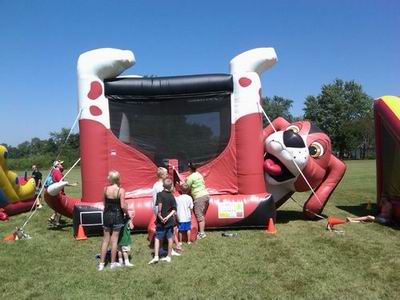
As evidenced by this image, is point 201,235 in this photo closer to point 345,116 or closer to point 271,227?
point 271,227

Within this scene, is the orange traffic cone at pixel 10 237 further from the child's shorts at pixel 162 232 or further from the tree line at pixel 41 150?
the tree line at pixel 41 150

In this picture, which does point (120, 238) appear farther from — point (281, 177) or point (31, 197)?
point (31, 197)

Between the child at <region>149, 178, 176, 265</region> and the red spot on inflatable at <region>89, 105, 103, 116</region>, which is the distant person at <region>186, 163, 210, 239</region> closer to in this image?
the child at <region>149, 178, 176, 265</region>

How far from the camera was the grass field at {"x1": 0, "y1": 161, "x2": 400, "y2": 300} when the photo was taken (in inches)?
203

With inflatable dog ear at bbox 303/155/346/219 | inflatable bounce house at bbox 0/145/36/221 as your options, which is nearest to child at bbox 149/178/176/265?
inflatable dog ear at bbox 303/155/346/219

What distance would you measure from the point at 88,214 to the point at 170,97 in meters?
2.76

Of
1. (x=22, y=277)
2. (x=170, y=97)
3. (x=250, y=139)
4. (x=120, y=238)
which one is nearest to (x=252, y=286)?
(x=120, y=238)

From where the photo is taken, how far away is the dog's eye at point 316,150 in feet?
31.6

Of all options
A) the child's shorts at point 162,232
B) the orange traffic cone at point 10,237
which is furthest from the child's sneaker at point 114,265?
the orange traffic cone at point 10,237

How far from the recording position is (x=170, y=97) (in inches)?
354

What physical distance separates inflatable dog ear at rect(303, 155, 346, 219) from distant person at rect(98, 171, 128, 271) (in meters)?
4.87

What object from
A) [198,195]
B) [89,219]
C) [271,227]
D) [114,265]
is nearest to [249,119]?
[198,195]

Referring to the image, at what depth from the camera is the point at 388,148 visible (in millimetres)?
9984

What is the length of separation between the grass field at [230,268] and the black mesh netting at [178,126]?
1.72 meters
